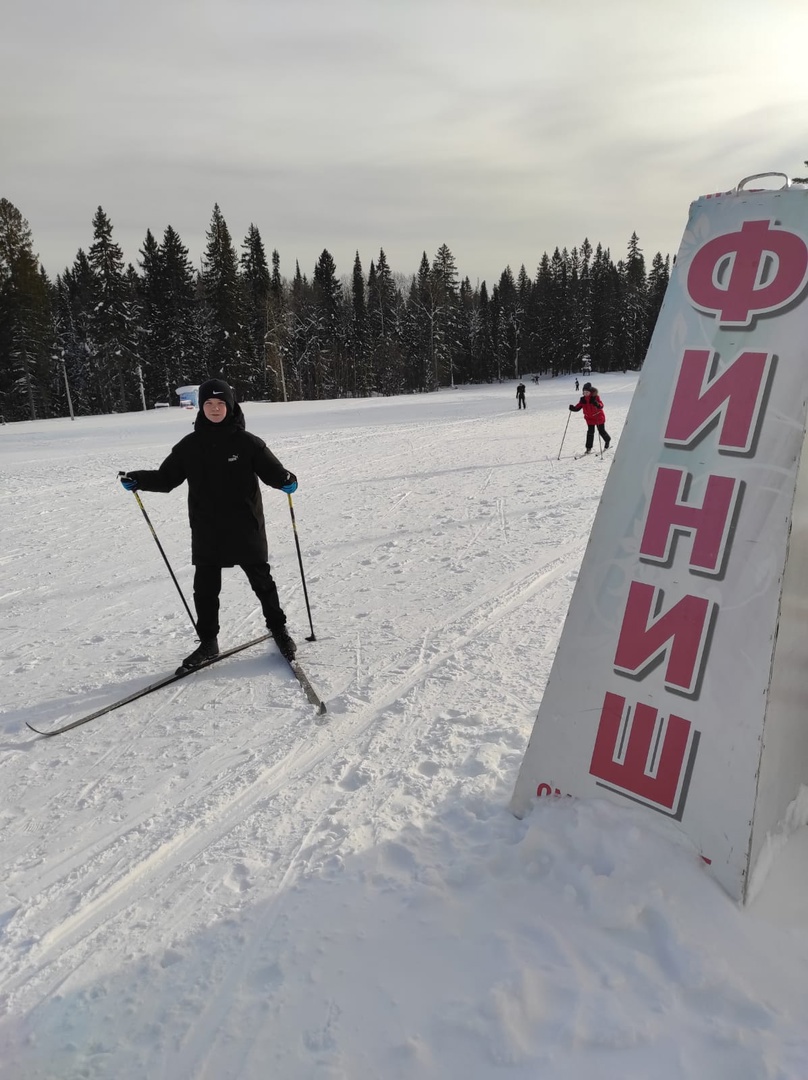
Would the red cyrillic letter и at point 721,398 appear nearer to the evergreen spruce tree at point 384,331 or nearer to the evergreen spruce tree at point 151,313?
the evergreen spruce tree at point 151,313

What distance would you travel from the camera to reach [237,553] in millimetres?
4336

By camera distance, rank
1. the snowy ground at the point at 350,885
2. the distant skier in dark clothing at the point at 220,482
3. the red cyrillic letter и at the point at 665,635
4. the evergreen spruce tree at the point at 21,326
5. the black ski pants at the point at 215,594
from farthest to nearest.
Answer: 1. the evergreen spruce tree at the point at 21,326
2. the black ski pants at the point at 215,594
3. the distant skier in dark clothing at the point at 220,482
4. the red cyrillic letter и at the point at 665,635
5. the snowy ground at the point at 350,885

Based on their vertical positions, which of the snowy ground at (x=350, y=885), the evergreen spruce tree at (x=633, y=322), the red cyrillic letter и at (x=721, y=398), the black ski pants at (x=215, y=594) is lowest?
the snowy ground at (x=350, y=885)

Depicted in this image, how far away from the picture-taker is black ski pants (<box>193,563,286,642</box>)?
4.46 meters

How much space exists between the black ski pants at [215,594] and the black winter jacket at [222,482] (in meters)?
0.10

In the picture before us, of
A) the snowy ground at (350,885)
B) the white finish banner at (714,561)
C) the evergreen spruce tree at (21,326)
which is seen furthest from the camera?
the evergreen spruce tree at (21,326)

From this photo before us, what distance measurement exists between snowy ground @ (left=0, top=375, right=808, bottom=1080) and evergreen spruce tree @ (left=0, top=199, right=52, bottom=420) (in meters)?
43.7

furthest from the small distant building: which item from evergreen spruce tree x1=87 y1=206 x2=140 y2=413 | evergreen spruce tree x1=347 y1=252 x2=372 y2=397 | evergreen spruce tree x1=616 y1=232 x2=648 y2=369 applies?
evergreen spruce tree x1=616 y1=232 x2=648 y2=369

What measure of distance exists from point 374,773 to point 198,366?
166ft

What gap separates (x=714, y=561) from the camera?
86.0 inches

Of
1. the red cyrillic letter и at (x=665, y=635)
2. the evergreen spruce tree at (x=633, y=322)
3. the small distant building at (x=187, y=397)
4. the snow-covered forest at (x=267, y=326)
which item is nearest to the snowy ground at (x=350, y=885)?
the red cyrillic letter и at (x=665, y=635)

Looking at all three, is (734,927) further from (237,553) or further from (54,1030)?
(237,553)

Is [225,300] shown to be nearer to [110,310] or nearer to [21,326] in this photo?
[110,310]

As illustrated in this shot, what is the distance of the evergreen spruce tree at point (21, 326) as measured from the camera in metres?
39.2
